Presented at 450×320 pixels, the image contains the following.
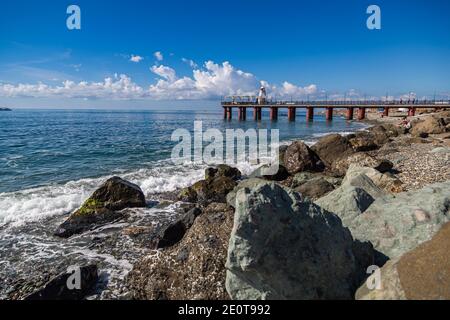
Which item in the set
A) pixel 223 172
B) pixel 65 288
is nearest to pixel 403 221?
pixel 65 288

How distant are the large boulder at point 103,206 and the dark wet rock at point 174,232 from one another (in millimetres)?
2878

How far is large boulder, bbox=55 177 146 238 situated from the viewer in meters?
8.23

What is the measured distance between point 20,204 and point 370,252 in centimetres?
1122

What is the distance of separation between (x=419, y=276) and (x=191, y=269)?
3.32 meters

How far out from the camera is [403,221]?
4.57 m

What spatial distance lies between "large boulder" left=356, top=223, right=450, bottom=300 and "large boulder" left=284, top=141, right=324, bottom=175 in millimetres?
10177

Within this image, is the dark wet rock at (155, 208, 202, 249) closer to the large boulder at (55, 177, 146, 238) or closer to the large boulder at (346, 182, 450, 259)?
the large boulder at (55, 177, 146, 238)

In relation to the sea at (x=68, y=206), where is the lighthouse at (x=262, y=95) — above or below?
above

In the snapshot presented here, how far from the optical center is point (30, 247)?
→ 726cm

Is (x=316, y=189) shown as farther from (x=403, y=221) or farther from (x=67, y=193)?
(x=67, y=193)

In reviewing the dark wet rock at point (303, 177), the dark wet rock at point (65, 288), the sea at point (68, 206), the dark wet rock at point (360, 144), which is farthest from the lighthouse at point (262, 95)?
the dark wet rock at point (65, 288)

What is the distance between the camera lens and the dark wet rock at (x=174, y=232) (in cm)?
657

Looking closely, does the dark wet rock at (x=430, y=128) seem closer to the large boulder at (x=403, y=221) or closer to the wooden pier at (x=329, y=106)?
the large boulder at (x=403, y=221)
